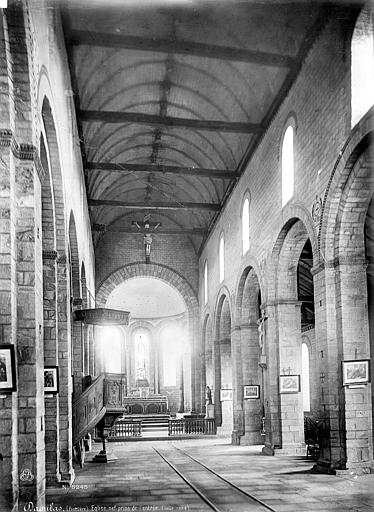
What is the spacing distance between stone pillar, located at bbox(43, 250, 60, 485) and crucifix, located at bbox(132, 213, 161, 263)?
16.4 metres

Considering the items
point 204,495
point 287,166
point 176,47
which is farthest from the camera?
point 287,166

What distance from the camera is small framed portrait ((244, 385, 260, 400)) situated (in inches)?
768

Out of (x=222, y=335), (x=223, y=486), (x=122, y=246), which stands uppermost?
(x=122, y=246)

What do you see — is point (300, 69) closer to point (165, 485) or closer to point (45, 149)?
point (45, 149)

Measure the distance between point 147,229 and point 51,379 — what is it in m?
17.9

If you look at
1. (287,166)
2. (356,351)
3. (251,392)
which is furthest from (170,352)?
(356,351)

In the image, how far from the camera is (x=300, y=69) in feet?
46.3

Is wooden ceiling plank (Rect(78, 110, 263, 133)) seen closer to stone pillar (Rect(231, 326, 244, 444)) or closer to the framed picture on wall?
stone pillar (Rect(231, 326, 244, 444))

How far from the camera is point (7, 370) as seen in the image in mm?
6969

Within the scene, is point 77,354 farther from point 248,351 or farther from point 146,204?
point 146,204

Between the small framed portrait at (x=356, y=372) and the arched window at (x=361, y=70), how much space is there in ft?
14.1

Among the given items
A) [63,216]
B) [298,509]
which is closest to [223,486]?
[298,509]

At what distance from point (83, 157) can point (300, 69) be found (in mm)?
7713

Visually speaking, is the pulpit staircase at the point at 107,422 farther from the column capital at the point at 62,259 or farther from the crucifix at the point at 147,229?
the crucifix at the point at 147,229
